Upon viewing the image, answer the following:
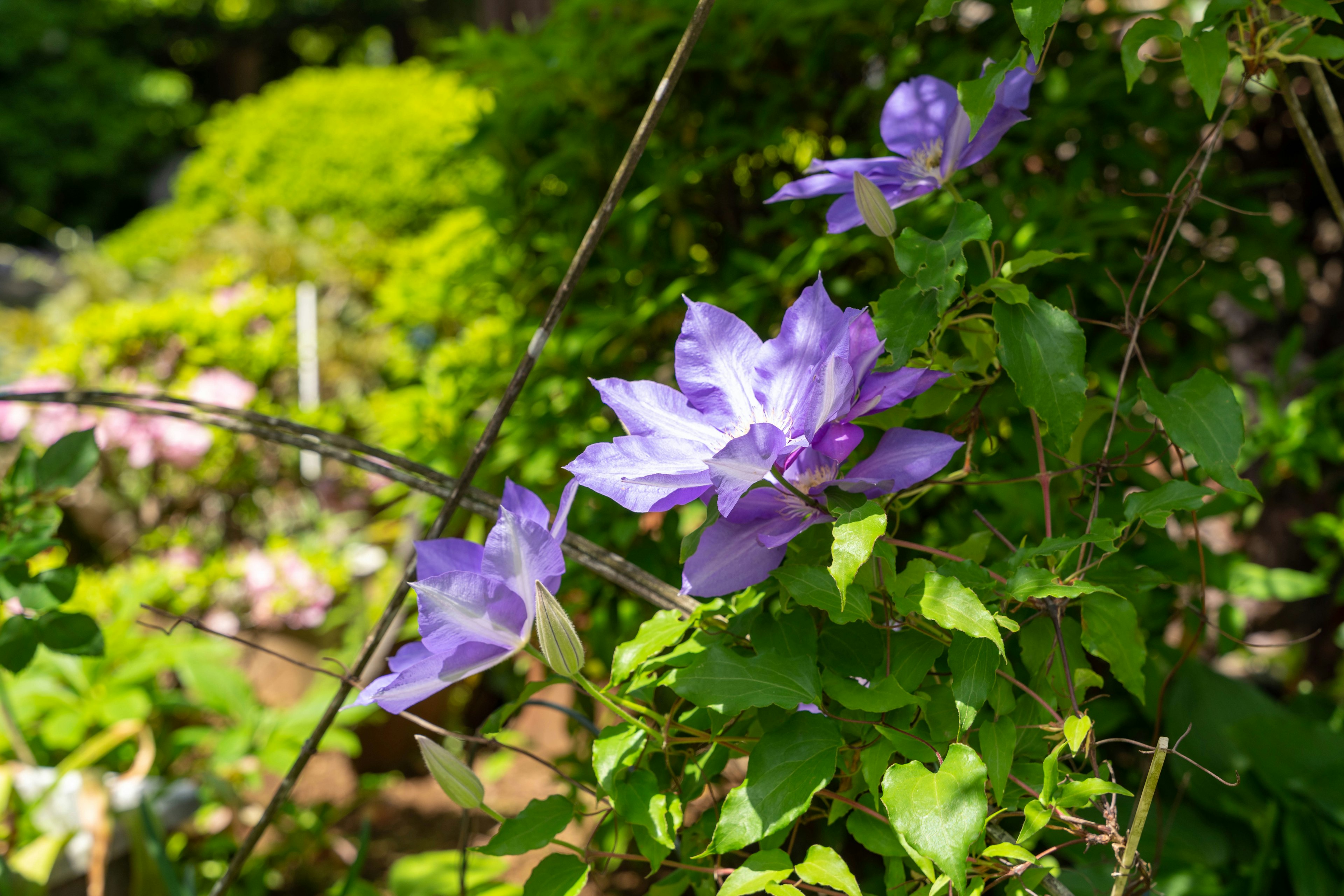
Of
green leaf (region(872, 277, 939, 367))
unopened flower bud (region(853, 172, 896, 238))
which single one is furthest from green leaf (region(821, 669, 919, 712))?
unopened flower bud (region(853, 172, 896, 238))

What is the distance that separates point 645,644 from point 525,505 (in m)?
0.14

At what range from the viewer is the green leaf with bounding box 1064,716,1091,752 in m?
0.56

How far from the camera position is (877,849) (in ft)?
2.08

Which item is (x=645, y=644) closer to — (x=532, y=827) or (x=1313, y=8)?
(x=532, y=827)

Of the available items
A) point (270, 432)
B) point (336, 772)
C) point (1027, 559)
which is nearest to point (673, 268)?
point (270, 432)

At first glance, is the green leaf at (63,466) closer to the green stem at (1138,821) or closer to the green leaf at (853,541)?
the green leaf at (853,541)

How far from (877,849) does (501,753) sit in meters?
1.76

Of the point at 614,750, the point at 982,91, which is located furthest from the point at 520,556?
the point at 982,91

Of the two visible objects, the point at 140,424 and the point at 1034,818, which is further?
the point at 140,424

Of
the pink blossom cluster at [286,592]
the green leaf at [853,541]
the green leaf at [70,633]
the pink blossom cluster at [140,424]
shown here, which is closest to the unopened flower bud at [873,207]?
the green leaf at [853,541]

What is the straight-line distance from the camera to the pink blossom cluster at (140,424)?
293cm

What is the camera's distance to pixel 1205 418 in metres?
0.69

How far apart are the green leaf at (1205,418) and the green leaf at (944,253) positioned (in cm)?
20

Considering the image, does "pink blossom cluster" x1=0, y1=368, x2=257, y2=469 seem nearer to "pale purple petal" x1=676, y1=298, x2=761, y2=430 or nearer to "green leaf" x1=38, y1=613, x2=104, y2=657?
"green leaf" x1=38, y1=613, x2=104, y2=657
